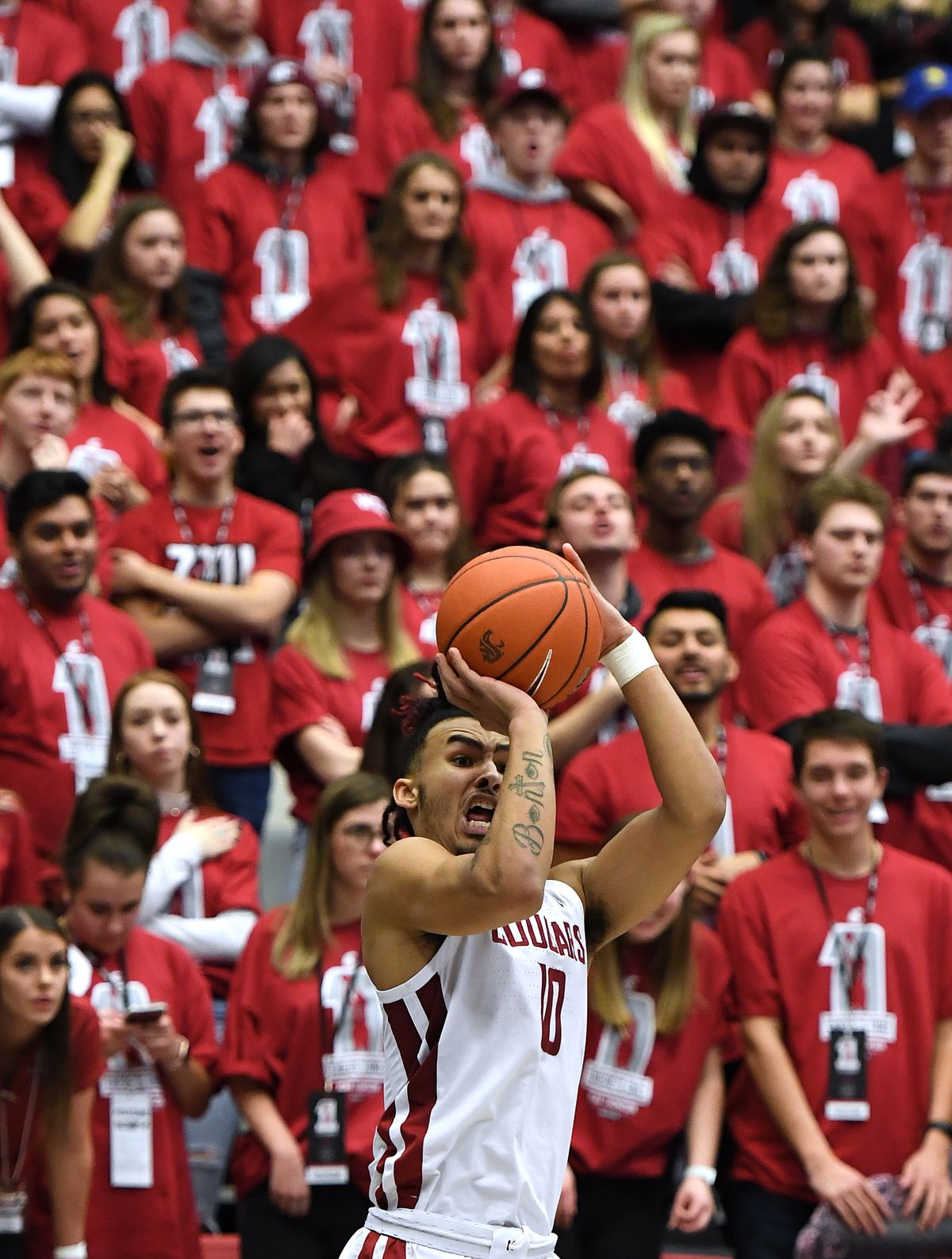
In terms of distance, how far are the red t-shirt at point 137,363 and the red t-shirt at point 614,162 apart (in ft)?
8.72

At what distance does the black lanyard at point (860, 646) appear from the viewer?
7141 mm

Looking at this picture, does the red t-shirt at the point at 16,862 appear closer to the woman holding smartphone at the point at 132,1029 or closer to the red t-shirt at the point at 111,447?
the woman holding smartphone at the point at 132,1029

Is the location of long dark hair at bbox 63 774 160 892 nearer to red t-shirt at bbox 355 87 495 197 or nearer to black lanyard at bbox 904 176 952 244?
red t-shirt at bbox 355 87 495 197

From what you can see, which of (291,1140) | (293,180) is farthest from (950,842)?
(293,180)

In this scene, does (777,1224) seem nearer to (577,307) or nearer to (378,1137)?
(378,1137)

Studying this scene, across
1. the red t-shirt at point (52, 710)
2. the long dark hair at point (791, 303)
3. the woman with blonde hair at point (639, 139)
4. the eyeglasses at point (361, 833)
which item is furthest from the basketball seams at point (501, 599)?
the woman with blonde hair at point (639, 139)

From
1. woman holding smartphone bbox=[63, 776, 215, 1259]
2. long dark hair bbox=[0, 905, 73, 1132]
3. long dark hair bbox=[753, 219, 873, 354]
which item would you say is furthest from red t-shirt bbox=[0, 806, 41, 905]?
long dark hair bbox=[753, 219, 873, 354]

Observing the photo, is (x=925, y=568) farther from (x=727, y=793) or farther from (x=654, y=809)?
(x=654, y=809)

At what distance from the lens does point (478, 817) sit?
3750 mm

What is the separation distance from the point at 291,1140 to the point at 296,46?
6.97m

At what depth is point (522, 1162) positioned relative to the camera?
3.69 metres

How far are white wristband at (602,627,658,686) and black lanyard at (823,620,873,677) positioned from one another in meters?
3.45

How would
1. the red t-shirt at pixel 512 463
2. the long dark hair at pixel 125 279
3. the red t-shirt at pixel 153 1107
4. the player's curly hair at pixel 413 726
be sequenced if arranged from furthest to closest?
the long dark hair at pixel 125 279 < the red t-shirt at pixel 512 463 < the red t-shirt at pixel 153 1107 < the player's curly hair at pixel 413 726

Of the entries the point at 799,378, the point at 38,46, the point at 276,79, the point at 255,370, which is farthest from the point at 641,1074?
the point at 38,46
